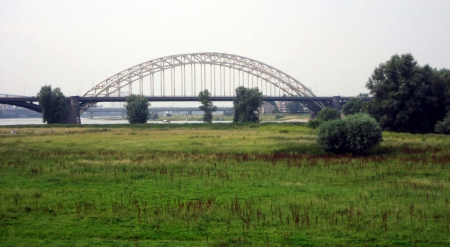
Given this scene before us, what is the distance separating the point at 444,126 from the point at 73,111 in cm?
7407

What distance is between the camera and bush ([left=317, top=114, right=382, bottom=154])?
98.1 ft

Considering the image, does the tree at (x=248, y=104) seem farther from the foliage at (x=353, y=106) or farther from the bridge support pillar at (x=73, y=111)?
the bridge support pillar at (x=73, y=111)

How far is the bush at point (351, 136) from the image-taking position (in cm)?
2989

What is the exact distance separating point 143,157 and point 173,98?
249ft

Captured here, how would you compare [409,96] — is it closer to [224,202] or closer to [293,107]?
[224,202]

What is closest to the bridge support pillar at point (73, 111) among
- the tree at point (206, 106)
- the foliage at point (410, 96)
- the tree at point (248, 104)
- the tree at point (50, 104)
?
the tree at point (50, 104)

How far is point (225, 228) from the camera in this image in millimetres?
12344

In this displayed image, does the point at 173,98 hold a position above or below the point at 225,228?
above

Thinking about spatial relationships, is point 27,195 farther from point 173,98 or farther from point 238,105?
point 173,98

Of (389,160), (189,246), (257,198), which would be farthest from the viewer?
(389,160)

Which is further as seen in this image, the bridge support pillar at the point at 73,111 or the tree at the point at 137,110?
the bridge support pillar at the point at 73,111

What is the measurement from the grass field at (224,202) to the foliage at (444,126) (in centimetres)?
2786

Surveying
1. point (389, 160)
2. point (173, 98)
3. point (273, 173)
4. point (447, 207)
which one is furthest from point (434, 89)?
point (173, 98)

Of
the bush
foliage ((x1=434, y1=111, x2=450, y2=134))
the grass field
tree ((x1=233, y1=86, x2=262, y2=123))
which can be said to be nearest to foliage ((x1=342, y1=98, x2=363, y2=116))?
tree ((x1=233, y1=86, x2=262, y2=123))
